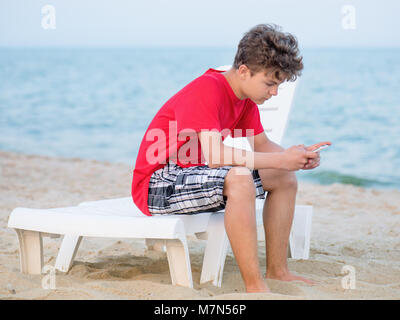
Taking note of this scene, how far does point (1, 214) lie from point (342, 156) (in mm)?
6293

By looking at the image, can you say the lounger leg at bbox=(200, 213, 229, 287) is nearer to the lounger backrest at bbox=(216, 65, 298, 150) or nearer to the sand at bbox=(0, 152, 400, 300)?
the sand at bbox=(0, 152, 400, 300)

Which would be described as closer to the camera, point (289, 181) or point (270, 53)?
point (270, 53)

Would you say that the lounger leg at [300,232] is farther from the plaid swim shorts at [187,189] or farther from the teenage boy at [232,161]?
the plaid swim shorts at [187,189]

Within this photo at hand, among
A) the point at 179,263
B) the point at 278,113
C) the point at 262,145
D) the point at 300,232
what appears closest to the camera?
the point at 179,263

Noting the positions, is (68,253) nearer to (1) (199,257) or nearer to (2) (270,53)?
(1) (199,257)

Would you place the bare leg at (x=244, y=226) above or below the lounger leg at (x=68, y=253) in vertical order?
above

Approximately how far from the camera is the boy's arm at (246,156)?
6.98 ft

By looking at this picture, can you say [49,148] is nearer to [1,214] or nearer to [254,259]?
[1,214]

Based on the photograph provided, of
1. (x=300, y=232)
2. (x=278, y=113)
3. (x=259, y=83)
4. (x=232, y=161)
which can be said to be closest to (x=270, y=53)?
(x=259, y=83)

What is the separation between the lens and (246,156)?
2.17 metres

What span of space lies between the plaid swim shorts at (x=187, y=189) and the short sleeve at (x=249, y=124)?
332 mm

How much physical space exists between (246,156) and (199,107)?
273mm

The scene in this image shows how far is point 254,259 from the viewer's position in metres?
2.06
